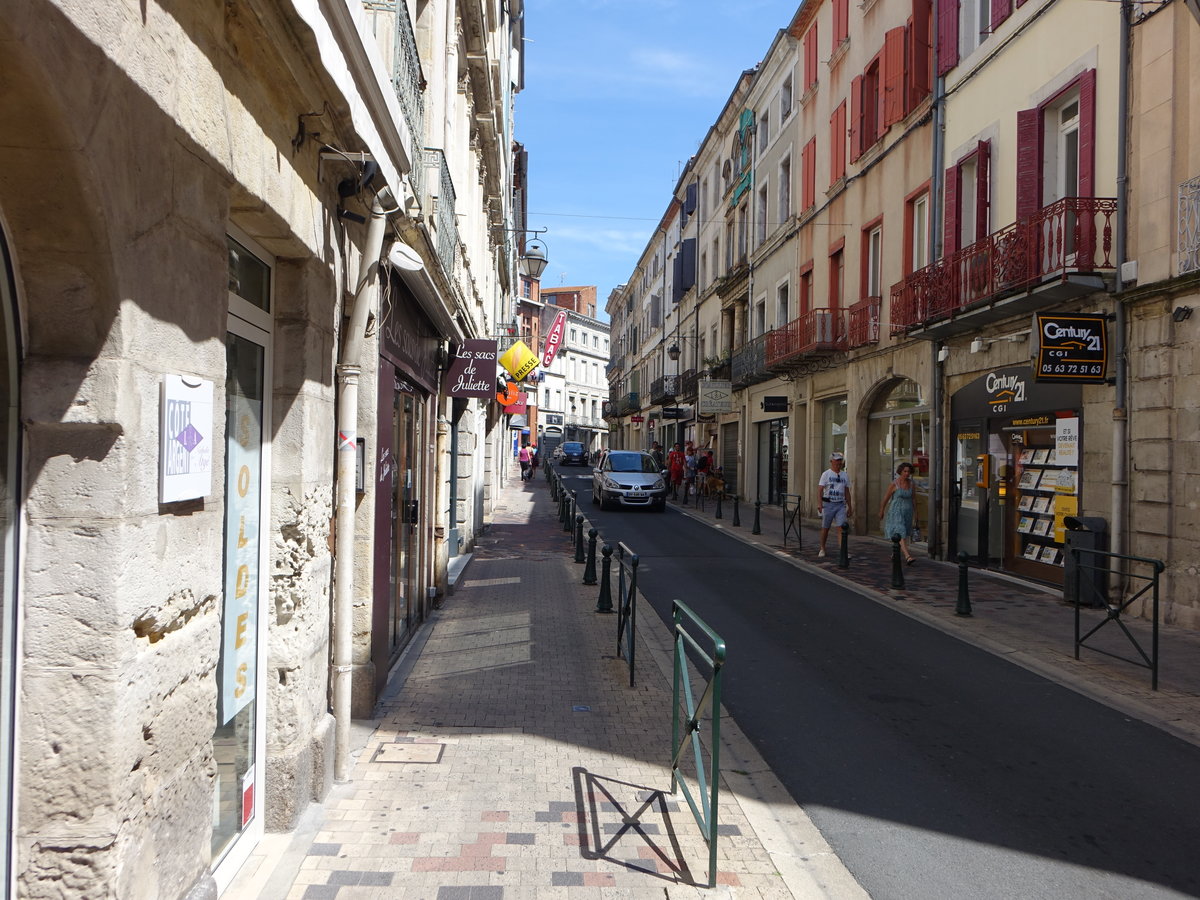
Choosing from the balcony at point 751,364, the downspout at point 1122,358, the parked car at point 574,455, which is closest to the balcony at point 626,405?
the parked car at point 574,455

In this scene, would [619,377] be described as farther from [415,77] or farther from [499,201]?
[415,77]

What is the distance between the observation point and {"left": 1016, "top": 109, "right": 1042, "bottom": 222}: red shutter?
1230cm

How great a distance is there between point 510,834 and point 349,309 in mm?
2780

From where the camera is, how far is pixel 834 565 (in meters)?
13.9

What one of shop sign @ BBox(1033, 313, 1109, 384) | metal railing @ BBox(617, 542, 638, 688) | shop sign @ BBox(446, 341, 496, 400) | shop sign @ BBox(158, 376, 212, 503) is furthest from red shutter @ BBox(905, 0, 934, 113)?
shop sign @ BBox(158, 376, 212, 503)

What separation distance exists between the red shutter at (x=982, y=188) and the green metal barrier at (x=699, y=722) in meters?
11.2

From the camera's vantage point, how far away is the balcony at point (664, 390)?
40.6 m

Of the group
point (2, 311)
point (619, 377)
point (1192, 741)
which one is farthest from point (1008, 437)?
point (619, 377)

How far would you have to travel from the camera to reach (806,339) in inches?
825

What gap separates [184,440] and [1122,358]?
1049cm

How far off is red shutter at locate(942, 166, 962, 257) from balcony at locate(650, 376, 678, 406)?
999 inches

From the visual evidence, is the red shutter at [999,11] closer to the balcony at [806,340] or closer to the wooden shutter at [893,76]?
the wooden shutter at [893,76]

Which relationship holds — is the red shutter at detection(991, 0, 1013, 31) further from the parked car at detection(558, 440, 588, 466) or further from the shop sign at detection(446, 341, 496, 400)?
the parked car at detection(558, 440, 588, 466)

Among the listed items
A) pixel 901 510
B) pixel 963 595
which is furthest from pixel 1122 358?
pixel 901 510
